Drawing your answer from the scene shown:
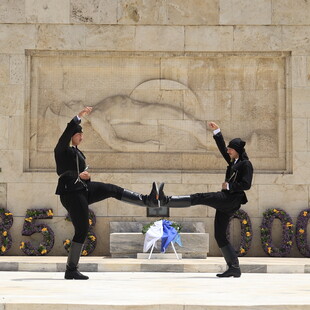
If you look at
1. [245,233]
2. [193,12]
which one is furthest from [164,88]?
[245,233]

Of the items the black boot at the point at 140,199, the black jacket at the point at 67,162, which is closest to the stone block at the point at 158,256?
the black boot at the point at 140,199

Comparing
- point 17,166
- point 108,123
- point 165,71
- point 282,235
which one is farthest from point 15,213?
point 282,235

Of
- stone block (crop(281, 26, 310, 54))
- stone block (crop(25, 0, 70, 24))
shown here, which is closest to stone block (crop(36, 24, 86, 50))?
stone block (crop(25, 0, 70, 24))

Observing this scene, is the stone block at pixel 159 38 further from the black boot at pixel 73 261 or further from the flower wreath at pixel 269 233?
the black boot at pixel 73 261

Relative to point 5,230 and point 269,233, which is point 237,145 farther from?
point 5,230

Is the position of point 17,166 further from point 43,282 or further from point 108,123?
point 43,282

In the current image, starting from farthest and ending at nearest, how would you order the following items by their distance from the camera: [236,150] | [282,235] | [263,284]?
1. [282,235]
2. [236,150]
3. [263,284]

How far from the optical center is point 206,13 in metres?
16.7

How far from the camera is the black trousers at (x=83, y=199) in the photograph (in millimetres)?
10453

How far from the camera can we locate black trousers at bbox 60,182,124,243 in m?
10.5

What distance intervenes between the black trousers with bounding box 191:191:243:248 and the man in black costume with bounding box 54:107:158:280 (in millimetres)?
668

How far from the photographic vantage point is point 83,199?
10.5m

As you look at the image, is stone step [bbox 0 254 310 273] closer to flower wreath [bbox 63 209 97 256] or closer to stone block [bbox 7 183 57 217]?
flower wreath [bbox 63 209 97 256]

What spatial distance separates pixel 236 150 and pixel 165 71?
5.89m
